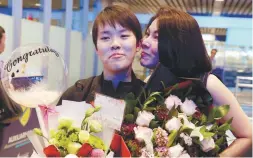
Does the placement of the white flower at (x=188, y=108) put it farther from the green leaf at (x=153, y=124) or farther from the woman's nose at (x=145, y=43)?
the woman's nose at (x=145, y=43)

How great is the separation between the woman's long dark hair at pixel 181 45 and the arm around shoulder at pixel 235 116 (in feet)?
0.19

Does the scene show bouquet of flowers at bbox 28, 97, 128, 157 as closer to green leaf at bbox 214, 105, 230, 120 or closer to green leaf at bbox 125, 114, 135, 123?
green leaf at bbox 125, 114, 135, 123

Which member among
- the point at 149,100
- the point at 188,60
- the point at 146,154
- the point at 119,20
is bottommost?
the point at 146,154

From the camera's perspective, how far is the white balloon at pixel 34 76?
47.2 inches

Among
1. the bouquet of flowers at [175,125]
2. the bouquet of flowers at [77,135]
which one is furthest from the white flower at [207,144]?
the bouquet of flowers at [77,135]

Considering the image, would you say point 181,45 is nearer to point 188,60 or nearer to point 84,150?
point 188,60

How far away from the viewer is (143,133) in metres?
0.99

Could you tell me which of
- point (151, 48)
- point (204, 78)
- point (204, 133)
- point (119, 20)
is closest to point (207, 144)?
point (204, 133)

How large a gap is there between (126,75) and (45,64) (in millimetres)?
281

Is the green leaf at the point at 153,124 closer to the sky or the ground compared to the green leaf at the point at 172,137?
closer to the sky

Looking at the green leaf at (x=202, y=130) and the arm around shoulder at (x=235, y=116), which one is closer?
the green leaf at (x=202, y=130)

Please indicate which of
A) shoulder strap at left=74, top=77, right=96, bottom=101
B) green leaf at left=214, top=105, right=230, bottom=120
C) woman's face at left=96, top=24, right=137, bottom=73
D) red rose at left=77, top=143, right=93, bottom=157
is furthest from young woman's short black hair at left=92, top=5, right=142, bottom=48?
red rose at left=77, top=143, right=93, bottom=157

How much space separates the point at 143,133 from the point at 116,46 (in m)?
0.35

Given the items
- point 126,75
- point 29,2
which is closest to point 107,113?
point 126,75
